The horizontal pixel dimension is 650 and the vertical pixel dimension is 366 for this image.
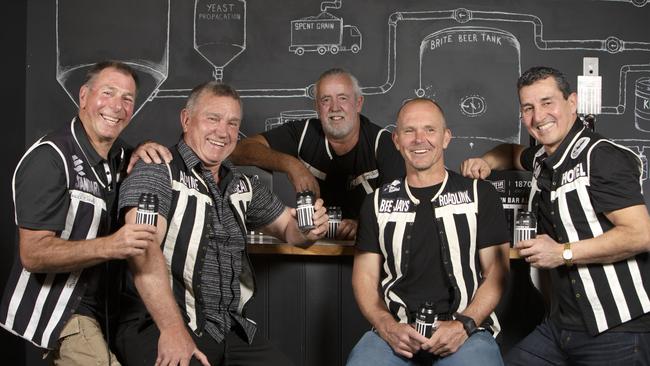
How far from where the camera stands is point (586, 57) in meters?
4.97

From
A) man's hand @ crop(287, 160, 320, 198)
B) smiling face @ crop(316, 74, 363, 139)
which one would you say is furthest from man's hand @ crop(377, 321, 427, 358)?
smiling face @ crop(316, 74, 363, 139)

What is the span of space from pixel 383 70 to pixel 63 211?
286 centimetres

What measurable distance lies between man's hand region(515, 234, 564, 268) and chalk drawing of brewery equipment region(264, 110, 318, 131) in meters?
2.60

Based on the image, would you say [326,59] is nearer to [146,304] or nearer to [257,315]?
[257,315]

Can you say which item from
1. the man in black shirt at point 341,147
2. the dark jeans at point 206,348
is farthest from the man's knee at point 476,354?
the man in black shirt at point 341,147

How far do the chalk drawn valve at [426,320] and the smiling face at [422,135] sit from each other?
0.58 meters

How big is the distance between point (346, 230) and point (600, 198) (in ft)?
3.74

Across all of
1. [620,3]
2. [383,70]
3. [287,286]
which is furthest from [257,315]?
[620,3]

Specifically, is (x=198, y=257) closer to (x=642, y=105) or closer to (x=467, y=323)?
(x=467, y=323)

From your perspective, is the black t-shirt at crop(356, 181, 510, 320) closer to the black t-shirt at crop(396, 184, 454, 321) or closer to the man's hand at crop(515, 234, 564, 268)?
the black t-shirt at crop(396, 184, 454, 321)

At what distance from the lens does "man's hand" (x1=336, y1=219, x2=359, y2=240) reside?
356 cm

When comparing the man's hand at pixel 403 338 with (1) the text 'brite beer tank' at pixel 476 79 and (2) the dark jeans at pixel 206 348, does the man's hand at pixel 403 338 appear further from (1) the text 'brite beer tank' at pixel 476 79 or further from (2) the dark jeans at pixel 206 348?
(1) the text 'brite beer tank' at pixel 476 79

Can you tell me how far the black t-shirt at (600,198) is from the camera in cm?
287

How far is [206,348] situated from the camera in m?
2.91
